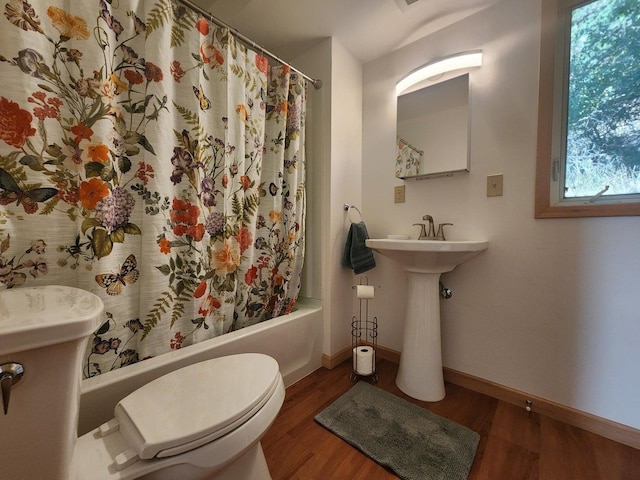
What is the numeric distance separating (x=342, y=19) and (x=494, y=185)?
1.21m

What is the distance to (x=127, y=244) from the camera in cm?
90

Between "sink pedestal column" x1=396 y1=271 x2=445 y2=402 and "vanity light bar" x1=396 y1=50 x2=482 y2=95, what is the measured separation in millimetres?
1147

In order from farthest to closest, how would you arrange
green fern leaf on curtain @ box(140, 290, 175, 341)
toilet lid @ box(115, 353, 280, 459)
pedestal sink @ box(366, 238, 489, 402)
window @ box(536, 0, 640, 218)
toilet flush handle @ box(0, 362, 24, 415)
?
pedestal sink @ box(366, 238, 489, 402) → window @ box(536, 0, 640, 218) → green fern leaf on curtain @ box(140, 290, 175, 341) → toilet lid @ box(115, 353, 280, 459) → toilet flush handle @ box(0, 362, 24, 415)

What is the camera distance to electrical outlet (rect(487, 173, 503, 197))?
129 cm

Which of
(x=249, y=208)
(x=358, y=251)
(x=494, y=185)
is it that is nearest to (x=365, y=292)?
(x=358, y=251)

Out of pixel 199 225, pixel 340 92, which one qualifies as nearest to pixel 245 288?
pixel 199 225

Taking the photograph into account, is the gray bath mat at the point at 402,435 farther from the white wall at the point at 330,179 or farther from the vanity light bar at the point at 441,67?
the vanity light bar at the point at 441,67

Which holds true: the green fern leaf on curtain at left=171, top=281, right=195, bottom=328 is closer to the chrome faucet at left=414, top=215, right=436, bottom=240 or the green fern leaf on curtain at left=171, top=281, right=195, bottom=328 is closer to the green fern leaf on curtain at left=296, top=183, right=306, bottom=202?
the green fern leaf on curtain at left=296, top=183, right=306, bottom=202

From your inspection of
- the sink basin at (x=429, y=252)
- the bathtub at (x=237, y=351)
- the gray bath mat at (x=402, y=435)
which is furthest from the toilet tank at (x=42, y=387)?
the sink basin at (x=429, y=252)

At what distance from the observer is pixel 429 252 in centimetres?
117

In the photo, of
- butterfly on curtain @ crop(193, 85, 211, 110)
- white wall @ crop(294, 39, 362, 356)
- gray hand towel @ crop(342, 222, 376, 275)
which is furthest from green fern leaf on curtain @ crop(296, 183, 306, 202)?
butterfly on curtain @ crop(193, 85, 211, 110)

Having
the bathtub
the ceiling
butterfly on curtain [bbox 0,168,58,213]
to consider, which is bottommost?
the bathtub

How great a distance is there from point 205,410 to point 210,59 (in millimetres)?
1304

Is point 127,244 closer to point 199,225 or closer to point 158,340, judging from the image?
point 199,225
